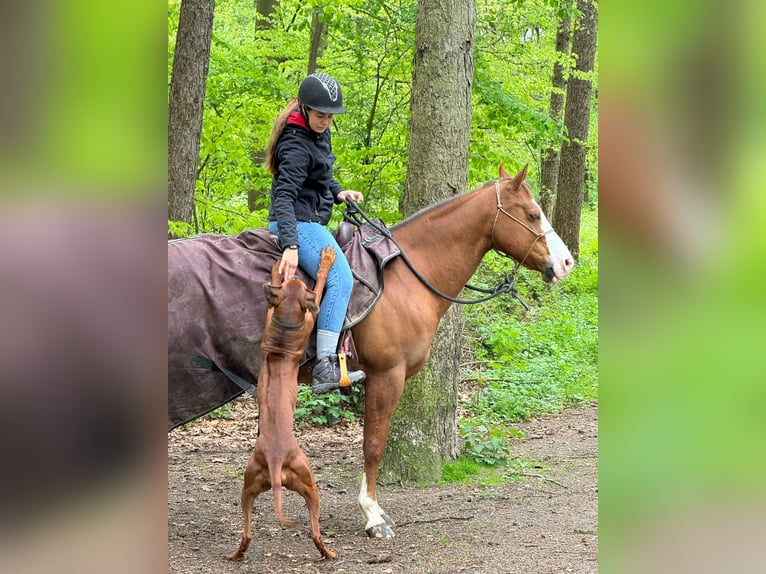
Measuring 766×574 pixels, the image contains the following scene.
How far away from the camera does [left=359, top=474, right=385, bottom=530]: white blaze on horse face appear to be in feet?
16.5

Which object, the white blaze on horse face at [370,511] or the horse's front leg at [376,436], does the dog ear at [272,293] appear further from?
the white blaze on horse face at [370,511]

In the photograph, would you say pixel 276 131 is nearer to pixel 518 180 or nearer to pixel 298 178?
pixel 298 178

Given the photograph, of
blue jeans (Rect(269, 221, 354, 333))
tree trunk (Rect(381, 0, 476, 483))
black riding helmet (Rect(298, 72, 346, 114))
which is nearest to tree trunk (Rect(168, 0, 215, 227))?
tree trunk (Rect(381, 0, 476, 483))

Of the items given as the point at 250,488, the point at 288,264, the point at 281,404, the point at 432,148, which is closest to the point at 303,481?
the point at 250,488

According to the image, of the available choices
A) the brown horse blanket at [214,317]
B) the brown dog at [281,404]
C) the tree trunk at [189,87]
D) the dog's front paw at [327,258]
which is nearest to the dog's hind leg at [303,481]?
the brown dog at [281,404]

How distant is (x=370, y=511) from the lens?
16.7ft

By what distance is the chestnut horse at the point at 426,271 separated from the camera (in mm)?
5023

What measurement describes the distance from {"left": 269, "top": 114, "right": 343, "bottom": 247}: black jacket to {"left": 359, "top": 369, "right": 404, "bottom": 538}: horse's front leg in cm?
122

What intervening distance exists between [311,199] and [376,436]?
1729 millimetres

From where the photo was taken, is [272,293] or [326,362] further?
[326,362]

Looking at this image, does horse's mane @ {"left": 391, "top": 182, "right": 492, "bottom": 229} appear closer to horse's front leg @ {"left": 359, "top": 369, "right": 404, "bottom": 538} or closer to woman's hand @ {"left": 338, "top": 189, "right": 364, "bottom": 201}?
woman's hand @ {"left": 338, "top": 189, "right": 364, "bottom": 201}

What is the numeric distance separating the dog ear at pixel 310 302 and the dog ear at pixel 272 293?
0.16 meters
